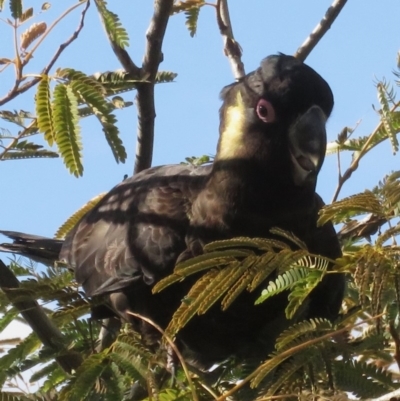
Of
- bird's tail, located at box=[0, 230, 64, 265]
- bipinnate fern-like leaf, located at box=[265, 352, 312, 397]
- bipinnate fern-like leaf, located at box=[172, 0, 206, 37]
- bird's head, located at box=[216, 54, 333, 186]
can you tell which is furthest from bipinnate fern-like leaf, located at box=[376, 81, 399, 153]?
bird's tail, located at box=[0, 230, 64, 265]

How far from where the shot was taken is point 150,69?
326cm

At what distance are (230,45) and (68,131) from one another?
68.2 inches

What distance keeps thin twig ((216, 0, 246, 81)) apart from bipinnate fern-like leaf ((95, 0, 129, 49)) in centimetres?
106

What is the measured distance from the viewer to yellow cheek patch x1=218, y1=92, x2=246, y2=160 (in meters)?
3.66

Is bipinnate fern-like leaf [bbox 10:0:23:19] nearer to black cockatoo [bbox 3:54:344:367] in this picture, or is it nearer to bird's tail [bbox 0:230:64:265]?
black cockatoo [bbox 3:54:344:367]

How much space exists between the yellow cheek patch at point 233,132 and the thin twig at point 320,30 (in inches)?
17.5

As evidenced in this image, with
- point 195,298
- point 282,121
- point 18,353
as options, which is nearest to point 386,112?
point 282,121

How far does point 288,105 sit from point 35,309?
1340mm

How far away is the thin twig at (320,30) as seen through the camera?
3873mm

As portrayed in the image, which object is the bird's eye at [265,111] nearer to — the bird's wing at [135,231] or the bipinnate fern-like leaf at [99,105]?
the bird's wing at [135,231]

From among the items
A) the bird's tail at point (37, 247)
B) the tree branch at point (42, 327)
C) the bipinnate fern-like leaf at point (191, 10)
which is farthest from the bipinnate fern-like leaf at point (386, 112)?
the bird's tail at point (37, 247)

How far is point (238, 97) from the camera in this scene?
372 cm

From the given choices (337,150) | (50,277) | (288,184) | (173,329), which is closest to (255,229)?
(288,184)

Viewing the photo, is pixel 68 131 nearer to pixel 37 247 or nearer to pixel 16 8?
pixel 16 8
